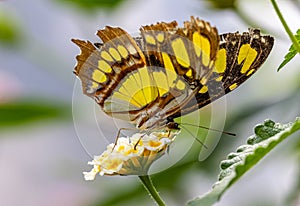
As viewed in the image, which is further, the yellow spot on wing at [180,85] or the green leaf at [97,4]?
the green leaf at [97,4]

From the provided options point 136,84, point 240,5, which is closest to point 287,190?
point 240,5

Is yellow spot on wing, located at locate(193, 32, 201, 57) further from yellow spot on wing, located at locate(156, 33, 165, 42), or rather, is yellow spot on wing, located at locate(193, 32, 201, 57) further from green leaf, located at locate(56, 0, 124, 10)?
green leaf, located at locate(56, 0, 124, 10)

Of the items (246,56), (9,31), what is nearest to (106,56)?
(246,56)

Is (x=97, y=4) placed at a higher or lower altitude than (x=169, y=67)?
higher

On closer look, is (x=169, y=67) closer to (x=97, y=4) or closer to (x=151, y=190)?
(x=151, y=190)

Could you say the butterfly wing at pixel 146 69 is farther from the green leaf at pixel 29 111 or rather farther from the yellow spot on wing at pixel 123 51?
the green leaf at pixel 29 111

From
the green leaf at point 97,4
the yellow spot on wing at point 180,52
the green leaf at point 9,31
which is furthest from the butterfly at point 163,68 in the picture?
the green leaf at point 9,31

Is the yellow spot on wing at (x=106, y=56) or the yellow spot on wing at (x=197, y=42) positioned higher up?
the yellow spot on wing at (x=106, y=56)
